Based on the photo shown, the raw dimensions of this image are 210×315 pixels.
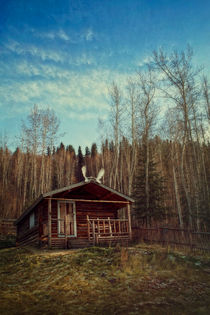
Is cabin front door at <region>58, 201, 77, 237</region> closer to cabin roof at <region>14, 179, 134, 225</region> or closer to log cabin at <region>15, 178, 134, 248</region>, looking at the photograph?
log cabin at <region>15, 178, 134, 248</region>

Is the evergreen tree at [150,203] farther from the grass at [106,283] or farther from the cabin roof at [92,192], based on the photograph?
the grass at [106,283]

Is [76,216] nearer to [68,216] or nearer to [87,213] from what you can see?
[68,216]

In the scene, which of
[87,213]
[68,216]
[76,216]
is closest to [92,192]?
[87,213]

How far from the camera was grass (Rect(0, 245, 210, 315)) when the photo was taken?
595cm

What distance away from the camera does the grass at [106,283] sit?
234 inches

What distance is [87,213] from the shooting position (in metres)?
16.5

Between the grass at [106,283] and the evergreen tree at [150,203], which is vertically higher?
the evergreen tree at [150,203]

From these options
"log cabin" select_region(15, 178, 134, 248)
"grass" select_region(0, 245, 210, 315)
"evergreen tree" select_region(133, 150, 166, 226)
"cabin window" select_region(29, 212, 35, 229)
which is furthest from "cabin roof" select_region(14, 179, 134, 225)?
"evergreen tree" select_region(133, 150, 166, 226)

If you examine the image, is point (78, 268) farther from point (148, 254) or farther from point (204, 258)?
point (204, 258)

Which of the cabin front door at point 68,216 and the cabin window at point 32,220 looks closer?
the cabin front door at point 68,216

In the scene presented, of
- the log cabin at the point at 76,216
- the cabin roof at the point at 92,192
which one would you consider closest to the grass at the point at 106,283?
the log cabin at the point at 76,216

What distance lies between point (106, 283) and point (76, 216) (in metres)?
8.66

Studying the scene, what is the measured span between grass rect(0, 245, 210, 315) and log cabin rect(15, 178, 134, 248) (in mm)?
2811

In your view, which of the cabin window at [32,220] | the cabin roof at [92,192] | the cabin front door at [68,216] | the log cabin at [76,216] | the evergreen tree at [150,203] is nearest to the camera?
the log cabin at [76,216]
